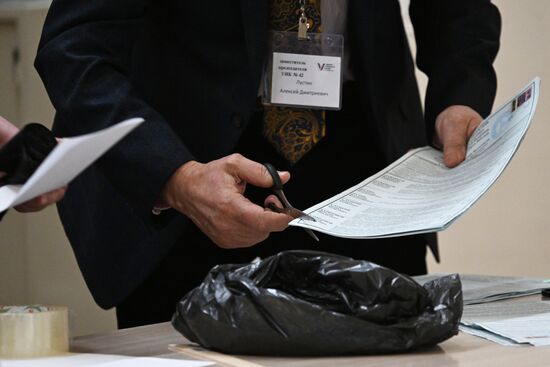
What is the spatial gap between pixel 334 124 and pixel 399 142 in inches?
6.3

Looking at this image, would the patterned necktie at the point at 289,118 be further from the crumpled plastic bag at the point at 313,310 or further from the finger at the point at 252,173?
the crumpled plastic bag at the point at 313,310

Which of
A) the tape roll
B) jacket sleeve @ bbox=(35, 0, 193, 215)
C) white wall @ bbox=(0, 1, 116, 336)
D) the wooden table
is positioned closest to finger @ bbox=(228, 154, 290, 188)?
jacket sleeve @ bbox=(35, 0, 193, 215)

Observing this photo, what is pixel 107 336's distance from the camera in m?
1.09

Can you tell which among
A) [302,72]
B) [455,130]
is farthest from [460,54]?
[302,72]

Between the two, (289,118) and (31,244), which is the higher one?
(289,118)

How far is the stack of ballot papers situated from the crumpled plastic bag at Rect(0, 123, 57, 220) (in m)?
0.56

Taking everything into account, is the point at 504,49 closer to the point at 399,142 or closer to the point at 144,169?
the point at 399,142

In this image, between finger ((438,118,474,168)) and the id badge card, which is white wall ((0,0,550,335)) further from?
finger ((438,118,474,168))

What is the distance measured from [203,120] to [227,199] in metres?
0.37

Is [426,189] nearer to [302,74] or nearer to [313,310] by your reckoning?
[302,74]

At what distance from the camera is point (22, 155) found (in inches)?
34.1

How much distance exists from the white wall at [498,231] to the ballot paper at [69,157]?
2445 millimetres

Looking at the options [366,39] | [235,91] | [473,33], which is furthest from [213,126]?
[473,33]

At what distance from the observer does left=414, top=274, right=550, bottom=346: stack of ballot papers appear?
1.03m
